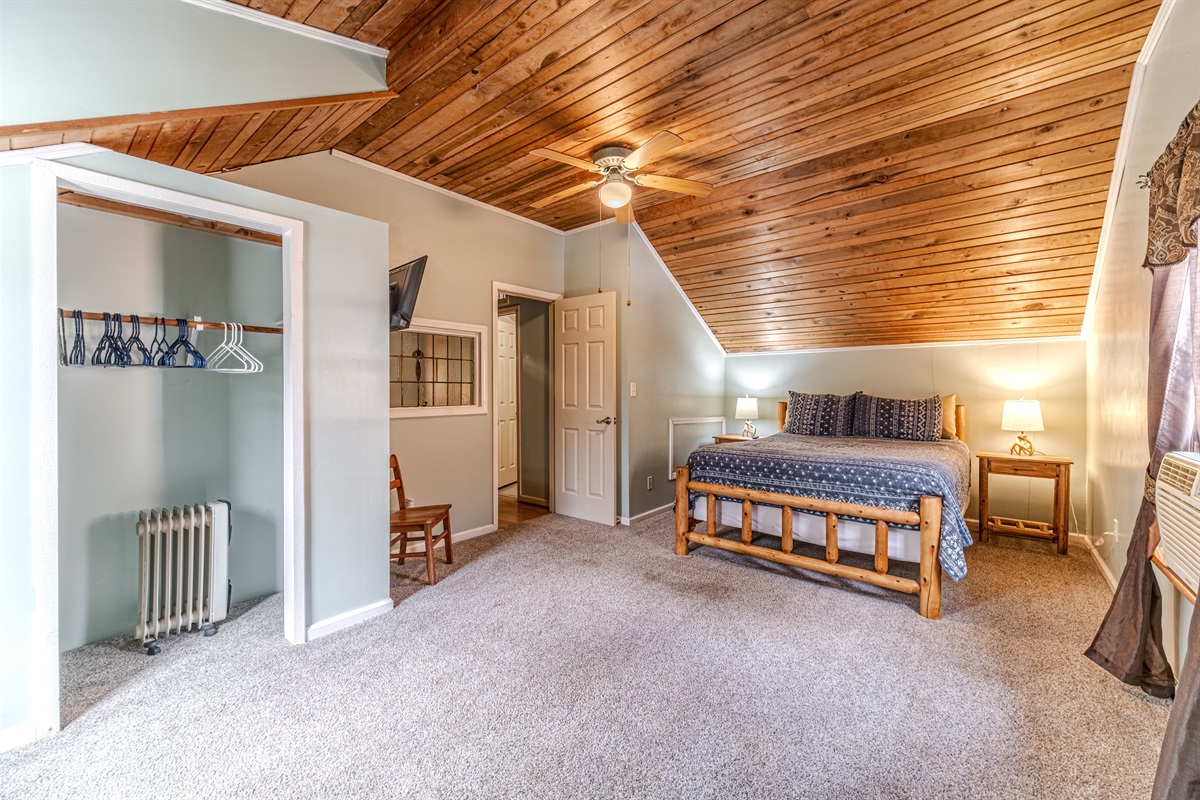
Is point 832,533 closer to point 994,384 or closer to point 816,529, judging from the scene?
point 816,529

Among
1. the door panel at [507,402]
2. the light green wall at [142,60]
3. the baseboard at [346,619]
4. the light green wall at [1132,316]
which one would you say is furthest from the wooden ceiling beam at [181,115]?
the door panel at [507,402]

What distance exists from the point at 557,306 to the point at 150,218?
2911 mm

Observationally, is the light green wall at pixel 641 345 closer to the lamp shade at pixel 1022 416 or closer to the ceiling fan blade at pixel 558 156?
the ceiling fan blade at pixel 558 156

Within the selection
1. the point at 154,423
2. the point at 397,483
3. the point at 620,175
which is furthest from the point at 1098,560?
the point at 154,423

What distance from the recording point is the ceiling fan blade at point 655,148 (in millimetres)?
2404

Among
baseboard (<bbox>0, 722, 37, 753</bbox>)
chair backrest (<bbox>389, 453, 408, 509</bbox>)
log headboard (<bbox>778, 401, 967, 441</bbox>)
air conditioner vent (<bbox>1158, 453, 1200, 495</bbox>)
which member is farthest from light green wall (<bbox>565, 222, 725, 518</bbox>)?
baseboard (<bbox>0, 722, 37, 753</bbox>)

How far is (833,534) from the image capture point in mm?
2994

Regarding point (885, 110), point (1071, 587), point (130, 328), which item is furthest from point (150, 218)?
point (1071, 587)

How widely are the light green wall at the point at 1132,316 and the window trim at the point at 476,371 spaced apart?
3.82 m

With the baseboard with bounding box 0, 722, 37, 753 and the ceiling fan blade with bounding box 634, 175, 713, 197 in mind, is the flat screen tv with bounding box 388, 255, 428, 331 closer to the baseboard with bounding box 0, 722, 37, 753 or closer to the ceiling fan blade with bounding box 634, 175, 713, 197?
the ceiling fan blade with bounding box 634, 175, 713, 197

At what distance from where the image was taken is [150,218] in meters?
2.39

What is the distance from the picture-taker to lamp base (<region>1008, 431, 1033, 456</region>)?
4.04m

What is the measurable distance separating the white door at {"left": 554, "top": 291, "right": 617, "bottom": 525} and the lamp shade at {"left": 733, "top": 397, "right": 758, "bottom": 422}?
1.65 m

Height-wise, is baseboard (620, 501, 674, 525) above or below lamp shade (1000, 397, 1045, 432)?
below
